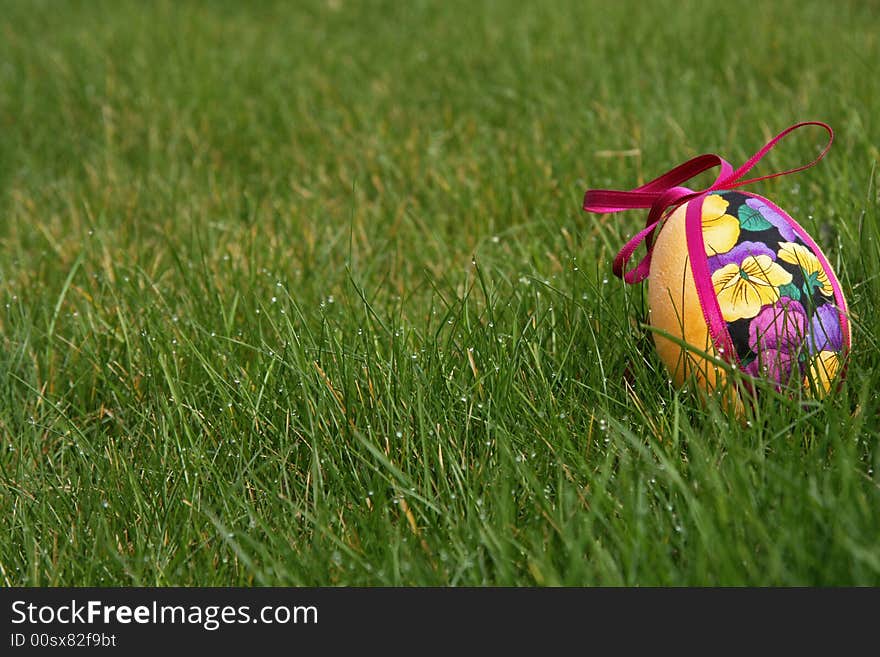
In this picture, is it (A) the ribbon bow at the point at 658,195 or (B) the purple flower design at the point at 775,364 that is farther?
(A) the ribbon bow at the point at 658,195

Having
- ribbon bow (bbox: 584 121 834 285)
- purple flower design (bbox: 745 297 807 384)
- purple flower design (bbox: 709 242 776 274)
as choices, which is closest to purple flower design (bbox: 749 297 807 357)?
purple flower design (bbox: 745 297 807 384)

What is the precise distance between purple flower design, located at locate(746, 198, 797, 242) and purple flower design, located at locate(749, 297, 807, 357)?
0.54ft

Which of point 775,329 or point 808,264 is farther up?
point 808,264

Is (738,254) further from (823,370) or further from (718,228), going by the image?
(823,370)

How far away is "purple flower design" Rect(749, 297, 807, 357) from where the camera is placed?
1.89 m

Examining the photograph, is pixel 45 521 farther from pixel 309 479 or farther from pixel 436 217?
pixel 436 217

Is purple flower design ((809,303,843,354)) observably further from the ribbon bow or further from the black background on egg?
the ribbon bow

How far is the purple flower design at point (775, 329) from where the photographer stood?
1893 mm

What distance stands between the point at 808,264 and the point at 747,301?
17 cm

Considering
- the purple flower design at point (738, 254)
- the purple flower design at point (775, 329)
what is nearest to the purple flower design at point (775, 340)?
the purple flower design at point (775, 329)

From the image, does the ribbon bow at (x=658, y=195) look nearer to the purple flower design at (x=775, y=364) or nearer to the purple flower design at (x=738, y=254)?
the purple flower design at (x=738, y=254)

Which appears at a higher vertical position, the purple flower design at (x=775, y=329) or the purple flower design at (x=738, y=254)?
the purple flower design at (x=738, y=254)

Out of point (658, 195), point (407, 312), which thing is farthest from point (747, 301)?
point (407, 312)

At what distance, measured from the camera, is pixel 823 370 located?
75.4 inches
